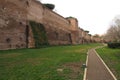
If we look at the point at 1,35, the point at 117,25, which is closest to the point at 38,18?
the point at 1,35

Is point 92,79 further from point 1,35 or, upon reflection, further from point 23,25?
point 23,25

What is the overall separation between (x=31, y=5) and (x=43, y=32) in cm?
529

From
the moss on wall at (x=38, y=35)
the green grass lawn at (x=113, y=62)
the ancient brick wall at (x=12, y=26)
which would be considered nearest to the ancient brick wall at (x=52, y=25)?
the moss on wall at (x=38, y=35)

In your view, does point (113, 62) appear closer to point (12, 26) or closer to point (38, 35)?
point (12, 26)

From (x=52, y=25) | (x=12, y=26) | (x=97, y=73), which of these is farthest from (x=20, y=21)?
(x=97, y=73)

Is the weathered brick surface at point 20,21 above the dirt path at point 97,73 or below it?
above

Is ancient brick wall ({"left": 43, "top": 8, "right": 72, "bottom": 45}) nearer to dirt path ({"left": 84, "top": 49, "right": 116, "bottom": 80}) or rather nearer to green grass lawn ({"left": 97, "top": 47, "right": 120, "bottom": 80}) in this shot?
green grass lawn ({"left": 97, "top": 47, "right": 120, "bottom": 80})

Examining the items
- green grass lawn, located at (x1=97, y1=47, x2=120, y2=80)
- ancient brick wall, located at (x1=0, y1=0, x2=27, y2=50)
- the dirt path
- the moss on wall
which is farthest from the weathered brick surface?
the dirt path

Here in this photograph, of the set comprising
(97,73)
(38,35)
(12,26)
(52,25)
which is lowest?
(97,73)

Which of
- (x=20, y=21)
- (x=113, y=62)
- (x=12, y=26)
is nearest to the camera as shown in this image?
(x=113, y=62)

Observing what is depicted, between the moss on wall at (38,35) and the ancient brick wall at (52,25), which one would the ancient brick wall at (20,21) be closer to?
the ancient brick wall at (52,25)

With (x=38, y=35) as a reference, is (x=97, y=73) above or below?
below

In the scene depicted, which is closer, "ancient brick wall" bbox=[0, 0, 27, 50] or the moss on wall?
"ancient brick wall" bbox=[0, 0, 27, 50]

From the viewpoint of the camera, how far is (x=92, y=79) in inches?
400
